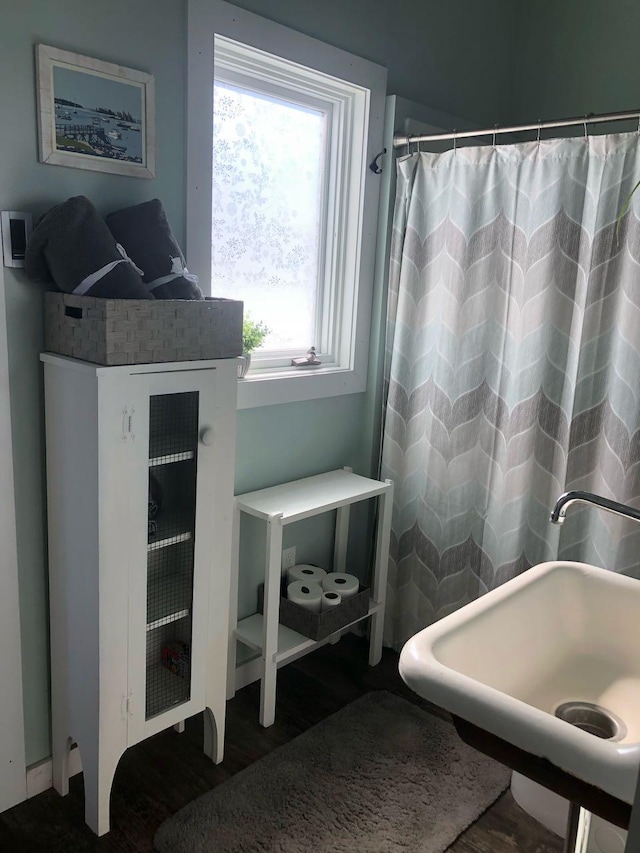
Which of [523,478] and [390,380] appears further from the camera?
[390,380]

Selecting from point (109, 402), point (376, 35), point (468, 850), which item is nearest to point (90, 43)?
point (109, 402)

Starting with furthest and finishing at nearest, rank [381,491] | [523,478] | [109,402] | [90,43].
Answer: [381,491]
[523,478]
[90,43]
[109,402]

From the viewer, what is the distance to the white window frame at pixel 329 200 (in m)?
1.94

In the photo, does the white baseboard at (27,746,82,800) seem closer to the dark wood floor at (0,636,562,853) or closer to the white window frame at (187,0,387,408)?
the dark wood floor at (0,636,562,853)

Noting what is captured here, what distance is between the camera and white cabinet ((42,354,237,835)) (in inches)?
65.1

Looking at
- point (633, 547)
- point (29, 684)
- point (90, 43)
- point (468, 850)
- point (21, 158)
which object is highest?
point (90, 43)

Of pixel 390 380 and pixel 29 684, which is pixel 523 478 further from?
pixel 29 684

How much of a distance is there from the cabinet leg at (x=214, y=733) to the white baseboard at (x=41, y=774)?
360 mm

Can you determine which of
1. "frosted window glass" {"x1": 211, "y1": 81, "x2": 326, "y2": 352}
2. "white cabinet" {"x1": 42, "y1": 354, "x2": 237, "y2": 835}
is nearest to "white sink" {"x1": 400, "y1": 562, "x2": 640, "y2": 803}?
"white cabinet" {"x1": 42, "y1": 354, "x2": 237, "y2": 835}

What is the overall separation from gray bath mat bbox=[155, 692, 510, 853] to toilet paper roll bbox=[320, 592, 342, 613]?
13.5 inches

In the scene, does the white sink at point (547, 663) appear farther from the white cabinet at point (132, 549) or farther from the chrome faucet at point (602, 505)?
the white cabinet at point (132, 549)

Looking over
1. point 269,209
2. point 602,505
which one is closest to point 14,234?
point 269,209

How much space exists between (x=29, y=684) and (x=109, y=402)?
86cm

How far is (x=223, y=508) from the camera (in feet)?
6.31
